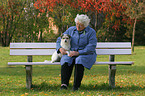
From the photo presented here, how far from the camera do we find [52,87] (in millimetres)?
5465

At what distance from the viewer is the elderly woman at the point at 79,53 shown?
5.06m

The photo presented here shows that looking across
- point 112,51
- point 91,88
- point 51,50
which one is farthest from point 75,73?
point 112,51

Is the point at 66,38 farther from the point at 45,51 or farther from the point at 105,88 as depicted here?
the point at 105,88

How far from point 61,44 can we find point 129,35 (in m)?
18.5

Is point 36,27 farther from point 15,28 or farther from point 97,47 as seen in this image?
point 97,47

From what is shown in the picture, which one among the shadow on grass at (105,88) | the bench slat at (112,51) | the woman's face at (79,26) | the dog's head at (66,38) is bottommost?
the shadow on grass at (105,88)

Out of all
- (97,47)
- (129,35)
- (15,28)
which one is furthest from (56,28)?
(97,47)

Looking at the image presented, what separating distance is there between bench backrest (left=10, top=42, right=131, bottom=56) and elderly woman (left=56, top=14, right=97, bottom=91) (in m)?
0.34

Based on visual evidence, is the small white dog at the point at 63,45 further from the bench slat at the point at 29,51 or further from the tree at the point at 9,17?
the tree at the point at 9,17

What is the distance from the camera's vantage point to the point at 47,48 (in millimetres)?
5633

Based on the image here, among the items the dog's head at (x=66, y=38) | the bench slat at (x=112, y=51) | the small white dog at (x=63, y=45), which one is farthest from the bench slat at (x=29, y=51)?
the bench slat at (x=112, y=51)

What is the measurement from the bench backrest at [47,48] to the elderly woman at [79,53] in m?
0.34

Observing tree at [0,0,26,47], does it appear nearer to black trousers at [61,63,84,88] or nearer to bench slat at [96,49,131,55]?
bench slat at [96,49,131,55]

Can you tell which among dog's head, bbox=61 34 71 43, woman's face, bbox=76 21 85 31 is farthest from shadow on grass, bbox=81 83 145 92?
woman's face, bbox=76 21 85 31
